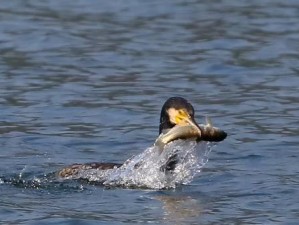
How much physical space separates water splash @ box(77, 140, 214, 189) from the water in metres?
0.15

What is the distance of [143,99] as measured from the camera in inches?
623

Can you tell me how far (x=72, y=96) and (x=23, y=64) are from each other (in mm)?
1978

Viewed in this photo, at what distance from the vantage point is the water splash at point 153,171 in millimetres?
11672

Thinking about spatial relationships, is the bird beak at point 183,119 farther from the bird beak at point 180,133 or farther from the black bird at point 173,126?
the bird beak at point 180,133

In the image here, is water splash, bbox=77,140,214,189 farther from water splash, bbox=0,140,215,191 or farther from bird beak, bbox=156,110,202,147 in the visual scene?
bird beak, bbox=156,110,202,147

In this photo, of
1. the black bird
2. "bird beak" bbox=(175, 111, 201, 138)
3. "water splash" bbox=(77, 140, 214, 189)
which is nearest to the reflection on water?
"water splash" bbox=(77, 140, 214, 189)

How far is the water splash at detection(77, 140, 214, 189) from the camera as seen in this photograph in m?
11.7

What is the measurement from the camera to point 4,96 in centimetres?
1595

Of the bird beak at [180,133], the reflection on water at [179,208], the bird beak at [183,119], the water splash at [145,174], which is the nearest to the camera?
the reflection on water at [179,208]

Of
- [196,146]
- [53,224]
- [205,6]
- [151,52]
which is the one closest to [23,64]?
[151,52]

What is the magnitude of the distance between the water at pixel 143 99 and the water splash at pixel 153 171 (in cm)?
15

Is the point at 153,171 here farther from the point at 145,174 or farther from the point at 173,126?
the point at 173,126

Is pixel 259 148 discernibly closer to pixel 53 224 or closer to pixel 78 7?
pixel 53 224

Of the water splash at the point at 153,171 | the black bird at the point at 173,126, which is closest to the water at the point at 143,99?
the water splash at the point at 153,171
